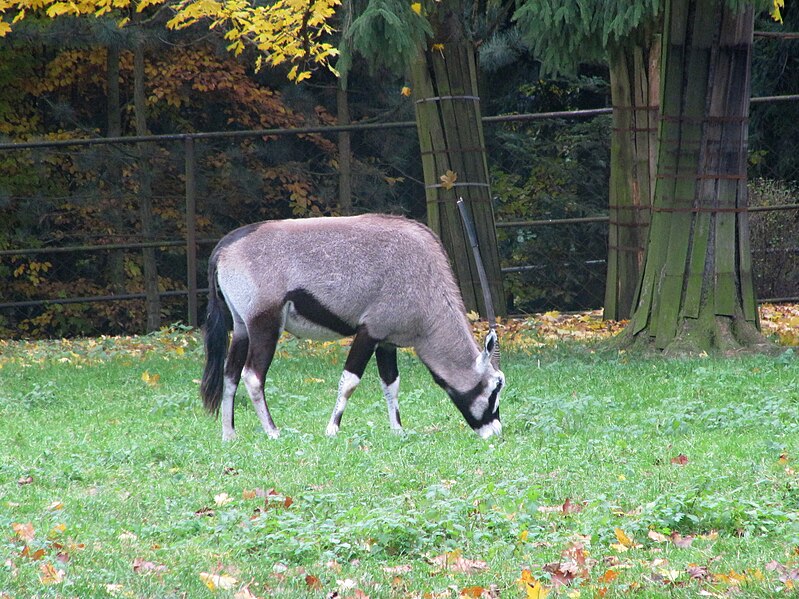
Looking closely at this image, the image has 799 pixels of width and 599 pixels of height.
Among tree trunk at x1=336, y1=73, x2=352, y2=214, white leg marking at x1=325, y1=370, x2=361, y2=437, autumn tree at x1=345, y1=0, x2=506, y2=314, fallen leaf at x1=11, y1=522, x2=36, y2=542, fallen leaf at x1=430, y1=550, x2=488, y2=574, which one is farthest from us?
tree trunk at x1=336, y1=73, x2=352, y2=214

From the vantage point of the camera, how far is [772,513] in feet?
18.6

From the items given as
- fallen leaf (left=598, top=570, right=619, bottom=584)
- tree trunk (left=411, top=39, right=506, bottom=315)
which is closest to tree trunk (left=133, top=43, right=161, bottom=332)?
tree trunk (left=411, top=39, right=506, bottom=315)

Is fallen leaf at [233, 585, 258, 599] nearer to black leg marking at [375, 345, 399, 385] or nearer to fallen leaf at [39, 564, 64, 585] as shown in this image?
fallen leaf at [39, 564, 64, 585]

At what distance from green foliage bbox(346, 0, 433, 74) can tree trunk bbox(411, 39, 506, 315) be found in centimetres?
319

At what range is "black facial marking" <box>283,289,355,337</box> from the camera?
356 inches

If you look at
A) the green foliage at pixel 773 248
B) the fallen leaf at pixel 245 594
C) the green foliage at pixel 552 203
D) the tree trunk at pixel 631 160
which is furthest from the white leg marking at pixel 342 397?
the green foliage at pixel 773 248

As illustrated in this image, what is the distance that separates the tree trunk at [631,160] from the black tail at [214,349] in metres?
6.97

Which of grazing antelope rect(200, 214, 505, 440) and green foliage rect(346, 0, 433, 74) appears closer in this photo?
grazing antelope rect(200, 214, 505, 440)

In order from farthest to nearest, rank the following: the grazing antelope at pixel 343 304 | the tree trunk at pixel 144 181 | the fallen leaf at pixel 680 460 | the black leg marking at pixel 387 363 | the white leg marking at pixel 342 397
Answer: the tree trunk at pixel 144 181 → the black leg marking at pixel 387 363 → the grazing antelope at pixel 343 304 → the white leg marking at pixel 342 397 → the fallen leaf at pixel 680 460

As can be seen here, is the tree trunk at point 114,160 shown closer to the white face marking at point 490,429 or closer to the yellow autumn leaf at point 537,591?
the white face marking at point 490,429

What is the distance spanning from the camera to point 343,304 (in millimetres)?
9055

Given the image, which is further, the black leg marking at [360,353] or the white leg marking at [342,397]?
the black leg marking at [360,353]

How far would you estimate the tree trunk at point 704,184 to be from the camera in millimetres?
11742

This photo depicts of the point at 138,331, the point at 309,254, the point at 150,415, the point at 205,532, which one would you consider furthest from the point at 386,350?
the point at 138,331
